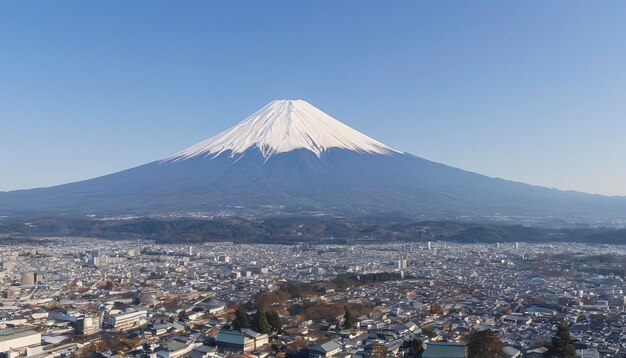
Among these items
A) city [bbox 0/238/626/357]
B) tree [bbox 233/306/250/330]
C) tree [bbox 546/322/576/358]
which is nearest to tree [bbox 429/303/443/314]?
city [bbox 0/238/626/357]

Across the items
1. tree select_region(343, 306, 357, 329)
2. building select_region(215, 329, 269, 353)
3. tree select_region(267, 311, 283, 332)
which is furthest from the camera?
tree select_region(343, 306, 357, 329)

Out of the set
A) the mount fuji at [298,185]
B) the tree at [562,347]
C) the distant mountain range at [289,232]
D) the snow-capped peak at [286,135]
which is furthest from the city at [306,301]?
the snow-capped peak at [286,135]

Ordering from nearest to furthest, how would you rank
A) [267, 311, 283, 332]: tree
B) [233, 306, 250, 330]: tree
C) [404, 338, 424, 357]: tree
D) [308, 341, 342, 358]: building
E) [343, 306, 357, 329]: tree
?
[404, 338, 424, 357]: tree
[308, 341, 342, 358]: building
[233, 306, 250, 330]: tree
[267, 311, 283, 332]: tree
[343, 306, 357, 329]: tree

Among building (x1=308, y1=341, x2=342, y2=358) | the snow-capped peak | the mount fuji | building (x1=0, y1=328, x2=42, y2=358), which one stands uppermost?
the snow-capped peak

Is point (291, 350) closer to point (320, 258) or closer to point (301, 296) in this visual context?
point (301, 296)

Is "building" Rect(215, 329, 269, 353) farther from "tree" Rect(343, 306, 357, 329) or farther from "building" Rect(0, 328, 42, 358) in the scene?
"building" Rect(0, 328, 42, 358)

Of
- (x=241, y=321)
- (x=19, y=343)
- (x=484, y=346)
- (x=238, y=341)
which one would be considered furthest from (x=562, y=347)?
(x=19, y=343)

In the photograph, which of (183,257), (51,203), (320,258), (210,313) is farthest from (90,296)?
(51,203)

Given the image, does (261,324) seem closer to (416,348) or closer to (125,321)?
(125,321)
